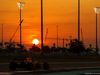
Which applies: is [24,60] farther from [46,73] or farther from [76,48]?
[76,48]

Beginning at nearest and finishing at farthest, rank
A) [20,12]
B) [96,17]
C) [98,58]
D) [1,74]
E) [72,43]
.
Answer: [1,74] < [98,58] < [20,12] < [96,17] < [72,43]

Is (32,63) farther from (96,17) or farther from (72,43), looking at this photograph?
(72,43)

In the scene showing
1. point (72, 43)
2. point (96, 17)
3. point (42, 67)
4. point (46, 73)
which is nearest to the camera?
point (46, 73)

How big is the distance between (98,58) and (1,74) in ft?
118

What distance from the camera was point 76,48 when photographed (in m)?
70.4

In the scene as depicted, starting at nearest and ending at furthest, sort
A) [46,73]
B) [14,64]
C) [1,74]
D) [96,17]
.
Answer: [1,74] < [46,73] < [14,64] < [96,17]

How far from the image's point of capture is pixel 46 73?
21.8 m

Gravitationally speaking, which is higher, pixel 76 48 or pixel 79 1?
pixel 79 1

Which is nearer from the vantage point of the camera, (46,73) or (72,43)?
(46,73)

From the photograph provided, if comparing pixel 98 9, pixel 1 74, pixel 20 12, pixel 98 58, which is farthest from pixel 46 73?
pixel 98 9

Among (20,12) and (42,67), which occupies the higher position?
(20,12)

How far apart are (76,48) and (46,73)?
49013 mm

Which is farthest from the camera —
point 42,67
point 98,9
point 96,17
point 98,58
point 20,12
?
point 96,17

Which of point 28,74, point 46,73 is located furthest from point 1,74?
point 46,73
